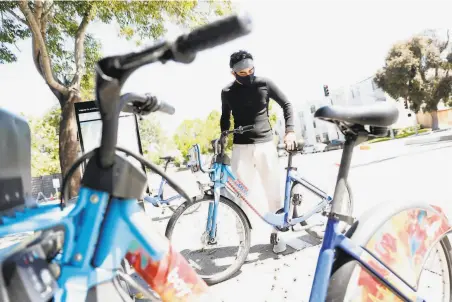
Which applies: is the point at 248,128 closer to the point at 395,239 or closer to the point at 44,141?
the point at 395,239

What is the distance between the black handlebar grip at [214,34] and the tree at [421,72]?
132ft

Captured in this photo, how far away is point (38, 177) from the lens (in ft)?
121

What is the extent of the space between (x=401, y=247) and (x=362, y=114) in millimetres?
653

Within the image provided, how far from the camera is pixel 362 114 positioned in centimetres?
140

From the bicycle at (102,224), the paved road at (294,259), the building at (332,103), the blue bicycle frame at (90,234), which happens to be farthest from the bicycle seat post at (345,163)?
the building at (332,103)

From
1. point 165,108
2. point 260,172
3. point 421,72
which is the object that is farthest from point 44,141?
point 421,72

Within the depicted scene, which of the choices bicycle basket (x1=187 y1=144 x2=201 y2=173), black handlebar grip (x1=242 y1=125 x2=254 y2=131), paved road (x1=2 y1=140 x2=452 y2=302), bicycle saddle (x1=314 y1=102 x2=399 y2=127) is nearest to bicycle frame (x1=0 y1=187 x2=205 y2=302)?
paved road (x1=2 y1=140 x2=452 y2=302)

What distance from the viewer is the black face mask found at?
3.65 m

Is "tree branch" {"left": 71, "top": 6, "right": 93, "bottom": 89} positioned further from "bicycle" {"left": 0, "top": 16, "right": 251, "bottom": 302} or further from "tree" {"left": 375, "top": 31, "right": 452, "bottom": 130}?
"tree" {"left": 375, "top": 31, "right": 452, "bottom": 130}

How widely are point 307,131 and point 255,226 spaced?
72.4 metres

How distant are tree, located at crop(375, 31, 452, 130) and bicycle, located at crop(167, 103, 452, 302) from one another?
129ft

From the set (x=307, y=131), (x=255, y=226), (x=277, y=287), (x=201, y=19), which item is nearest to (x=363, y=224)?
(x=277, y=287)

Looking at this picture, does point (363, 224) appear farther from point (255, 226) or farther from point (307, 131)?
point (307, 131)

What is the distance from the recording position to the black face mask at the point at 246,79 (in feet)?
12.0
